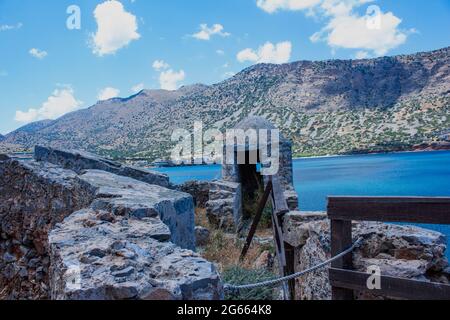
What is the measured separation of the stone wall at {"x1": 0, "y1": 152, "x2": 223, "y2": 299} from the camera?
5.21 feet

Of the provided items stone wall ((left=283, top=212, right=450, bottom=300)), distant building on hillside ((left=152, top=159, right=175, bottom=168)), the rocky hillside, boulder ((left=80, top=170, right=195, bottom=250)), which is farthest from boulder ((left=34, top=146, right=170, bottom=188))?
the rocky hillside

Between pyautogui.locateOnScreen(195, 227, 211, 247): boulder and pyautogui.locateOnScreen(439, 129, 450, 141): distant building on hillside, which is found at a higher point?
pyautogui.locateOnScreen(439, 129, 450, 141): distant building on hillside

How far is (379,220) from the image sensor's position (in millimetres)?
2551

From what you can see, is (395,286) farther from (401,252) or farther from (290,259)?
(290,259)

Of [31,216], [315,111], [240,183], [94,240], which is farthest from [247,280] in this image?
[315,111]

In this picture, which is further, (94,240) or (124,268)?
(94,240)

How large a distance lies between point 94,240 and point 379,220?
1765 mm

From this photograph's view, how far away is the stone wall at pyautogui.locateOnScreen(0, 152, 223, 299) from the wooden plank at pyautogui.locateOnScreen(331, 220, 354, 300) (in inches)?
45.9

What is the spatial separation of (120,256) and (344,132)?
5593 cm

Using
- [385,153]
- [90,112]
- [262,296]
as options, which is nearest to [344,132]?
[385,153]

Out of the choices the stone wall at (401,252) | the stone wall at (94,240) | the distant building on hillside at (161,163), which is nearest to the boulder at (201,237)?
the stone wall at (94,240)

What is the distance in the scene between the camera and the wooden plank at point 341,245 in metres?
2.73

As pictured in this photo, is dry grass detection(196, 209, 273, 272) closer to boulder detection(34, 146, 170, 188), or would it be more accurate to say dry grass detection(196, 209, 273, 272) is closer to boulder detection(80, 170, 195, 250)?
boulder detection(80, 170, 195, 250)
